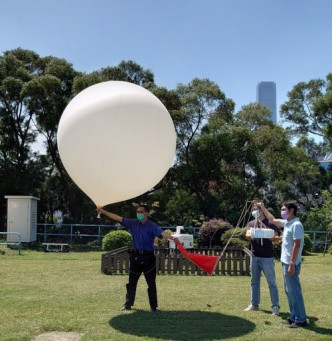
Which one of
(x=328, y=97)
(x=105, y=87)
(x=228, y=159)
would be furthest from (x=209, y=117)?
(x=105, y=87)

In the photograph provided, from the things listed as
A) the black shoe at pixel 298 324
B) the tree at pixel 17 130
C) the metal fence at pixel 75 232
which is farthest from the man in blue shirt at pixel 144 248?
the tree at pixel 17 130

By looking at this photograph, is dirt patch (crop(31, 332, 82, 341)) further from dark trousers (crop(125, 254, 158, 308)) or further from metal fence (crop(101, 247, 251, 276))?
metal fence (crop(101, 247, 251, 276))

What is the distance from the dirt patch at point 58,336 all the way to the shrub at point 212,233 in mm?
12556

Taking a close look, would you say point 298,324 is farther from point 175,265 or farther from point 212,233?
point 212,233

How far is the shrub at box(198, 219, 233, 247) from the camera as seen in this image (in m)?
18.0

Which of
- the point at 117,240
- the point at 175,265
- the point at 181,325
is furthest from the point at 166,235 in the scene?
the point at 117,240

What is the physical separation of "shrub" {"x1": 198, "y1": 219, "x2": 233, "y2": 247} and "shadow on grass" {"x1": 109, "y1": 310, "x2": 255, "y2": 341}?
35.9ft

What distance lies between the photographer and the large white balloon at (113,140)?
19.5 feet

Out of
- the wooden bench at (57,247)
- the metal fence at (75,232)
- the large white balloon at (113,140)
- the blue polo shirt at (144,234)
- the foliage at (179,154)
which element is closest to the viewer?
the large white balloon at (113,140)

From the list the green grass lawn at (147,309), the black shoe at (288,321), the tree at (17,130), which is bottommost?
the green grass lawn at (147,309)

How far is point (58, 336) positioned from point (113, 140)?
2586 mm

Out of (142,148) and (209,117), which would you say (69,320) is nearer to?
(142,148)

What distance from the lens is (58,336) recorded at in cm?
573

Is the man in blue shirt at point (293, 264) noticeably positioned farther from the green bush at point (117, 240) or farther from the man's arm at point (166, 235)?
the green bush at point (117, 240)
